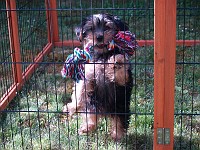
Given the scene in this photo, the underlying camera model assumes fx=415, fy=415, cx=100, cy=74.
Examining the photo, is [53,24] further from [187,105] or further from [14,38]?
[187,105]

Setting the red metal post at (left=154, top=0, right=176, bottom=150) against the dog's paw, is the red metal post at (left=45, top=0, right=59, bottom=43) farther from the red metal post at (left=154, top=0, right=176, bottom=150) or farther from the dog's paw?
the red metal post at (left=154, top=0, right=176, bottom=150)

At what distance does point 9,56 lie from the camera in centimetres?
445

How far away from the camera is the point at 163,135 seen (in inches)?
108

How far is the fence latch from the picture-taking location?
2.74m

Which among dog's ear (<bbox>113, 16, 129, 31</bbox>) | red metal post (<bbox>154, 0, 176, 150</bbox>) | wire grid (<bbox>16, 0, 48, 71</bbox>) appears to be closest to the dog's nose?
dog's ear (<bbox>113, 16, 129, 31</bbox>)

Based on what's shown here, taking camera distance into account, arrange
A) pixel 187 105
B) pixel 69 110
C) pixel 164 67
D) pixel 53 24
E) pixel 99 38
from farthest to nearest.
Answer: pixel 53 24
pixel 187 105
pixel 69 110
pixel 99 38
pixel 164 67

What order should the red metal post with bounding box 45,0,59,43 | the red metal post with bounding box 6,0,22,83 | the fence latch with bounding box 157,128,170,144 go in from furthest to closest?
the red metal post with bounding box 45,0,59,43, the red metal post with bounding box 6,0,22,83, the fence latch with bounding box 157,128,170,144

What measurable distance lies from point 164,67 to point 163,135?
472 mm

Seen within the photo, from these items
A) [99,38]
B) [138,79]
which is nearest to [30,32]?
[138,79]

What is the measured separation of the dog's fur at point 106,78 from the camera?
337cm

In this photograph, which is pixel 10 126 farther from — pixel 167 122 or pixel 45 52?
pixel 45 52

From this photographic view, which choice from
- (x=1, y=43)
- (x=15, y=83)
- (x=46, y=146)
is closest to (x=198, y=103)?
(x=46, y=146)

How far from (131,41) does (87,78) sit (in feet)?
1.57

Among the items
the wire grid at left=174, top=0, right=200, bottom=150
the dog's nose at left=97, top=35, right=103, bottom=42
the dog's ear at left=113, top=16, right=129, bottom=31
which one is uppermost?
the dog's ear at left=113, top=16, right=129, bottom=31
